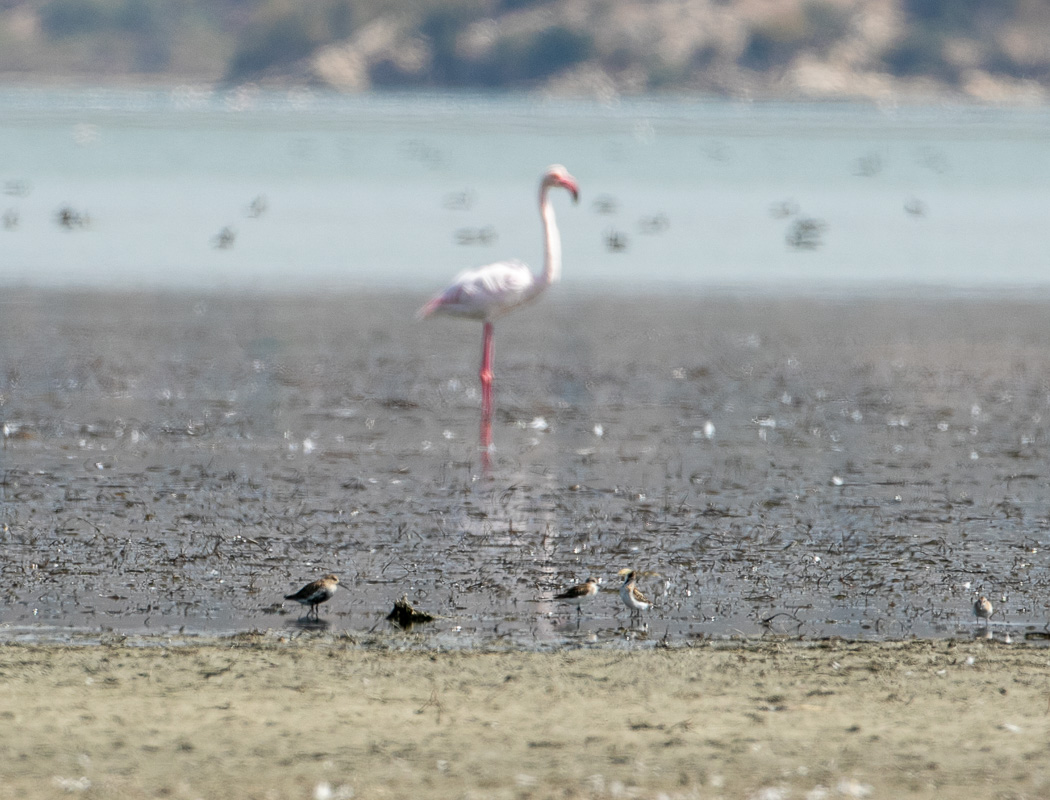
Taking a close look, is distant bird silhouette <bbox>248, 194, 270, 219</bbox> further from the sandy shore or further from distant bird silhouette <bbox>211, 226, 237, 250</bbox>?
the sandy shore

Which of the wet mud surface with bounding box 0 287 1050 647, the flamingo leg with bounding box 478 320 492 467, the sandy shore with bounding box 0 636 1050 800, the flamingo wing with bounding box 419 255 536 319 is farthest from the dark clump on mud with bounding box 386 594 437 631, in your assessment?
the flamingo wing with bounding box 419 255 536 319

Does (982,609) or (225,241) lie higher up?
(225,241)

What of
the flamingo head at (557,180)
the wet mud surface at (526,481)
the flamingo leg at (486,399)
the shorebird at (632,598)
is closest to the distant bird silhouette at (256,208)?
the wet mud surface at (526,481)

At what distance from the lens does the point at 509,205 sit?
4791 cm

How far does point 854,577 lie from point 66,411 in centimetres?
762

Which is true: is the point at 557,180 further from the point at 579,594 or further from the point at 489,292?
the point at 579,594

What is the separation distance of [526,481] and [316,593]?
144 inches

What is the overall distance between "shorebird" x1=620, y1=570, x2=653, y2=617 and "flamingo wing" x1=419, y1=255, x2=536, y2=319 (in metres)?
8.31

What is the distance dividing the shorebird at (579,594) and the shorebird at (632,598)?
15cm

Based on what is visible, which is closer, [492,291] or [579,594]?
[579,594]

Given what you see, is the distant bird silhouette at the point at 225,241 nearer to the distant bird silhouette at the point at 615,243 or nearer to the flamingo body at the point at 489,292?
the distant bird silhouette at the point at 615,243

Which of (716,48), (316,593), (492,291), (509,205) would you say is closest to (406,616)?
(316,593)

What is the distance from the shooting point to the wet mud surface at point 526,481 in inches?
327

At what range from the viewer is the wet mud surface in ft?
27.2
